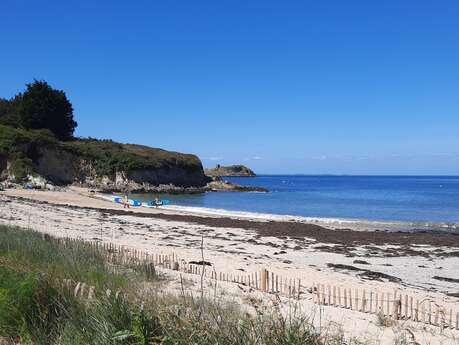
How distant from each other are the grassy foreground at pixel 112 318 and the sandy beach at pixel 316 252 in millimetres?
3141

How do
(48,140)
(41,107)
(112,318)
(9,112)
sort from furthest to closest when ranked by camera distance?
(9,112)
(41,107)
(48,140)
(112,318)

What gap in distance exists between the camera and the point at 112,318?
4215mm

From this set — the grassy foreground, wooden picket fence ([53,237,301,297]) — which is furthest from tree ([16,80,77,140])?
the grassy foreground

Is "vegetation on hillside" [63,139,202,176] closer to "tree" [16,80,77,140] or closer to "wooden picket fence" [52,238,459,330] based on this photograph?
"tree" [16,80,77,140]

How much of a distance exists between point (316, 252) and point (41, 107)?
70.1 metres

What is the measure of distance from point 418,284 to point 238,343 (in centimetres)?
1334

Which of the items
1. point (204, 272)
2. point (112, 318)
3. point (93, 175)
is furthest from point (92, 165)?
point (112, 318)

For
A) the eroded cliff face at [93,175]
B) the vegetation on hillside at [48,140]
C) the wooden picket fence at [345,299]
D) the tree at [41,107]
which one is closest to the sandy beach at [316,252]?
the wooden picket fence at [345,299]

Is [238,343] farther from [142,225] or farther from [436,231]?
[436,231]

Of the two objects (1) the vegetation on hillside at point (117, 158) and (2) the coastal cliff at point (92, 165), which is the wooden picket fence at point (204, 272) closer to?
(2) the coastal cliff at point (92, 165)

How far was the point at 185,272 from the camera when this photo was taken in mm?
11398

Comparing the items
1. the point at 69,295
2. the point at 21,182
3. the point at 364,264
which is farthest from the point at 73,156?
the point at 69,295

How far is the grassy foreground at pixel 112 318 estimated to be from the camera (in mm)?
3832

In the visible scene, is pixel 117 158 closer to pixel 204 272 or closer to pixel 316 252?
pixel 316 252
